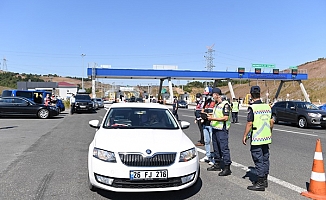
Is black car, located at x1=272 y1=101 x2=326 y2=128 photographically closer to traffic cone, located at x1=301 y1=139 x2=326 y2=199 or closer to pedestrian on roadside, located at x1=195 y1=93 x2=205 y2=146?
pedestrian on roadside, located at x1=195 y1=93 x2=205 y2=146

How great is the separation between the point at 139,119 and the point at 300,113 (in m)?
13.8

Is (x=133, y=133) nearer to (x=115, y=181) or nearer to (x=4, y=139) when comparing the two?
(x=115, y=181)

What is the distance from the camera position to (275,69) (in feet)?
180

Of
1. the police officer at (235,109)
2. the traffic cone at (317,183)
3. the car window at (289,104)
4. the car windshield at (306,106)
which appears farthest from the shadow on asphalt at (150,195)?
the car window at (289,104)

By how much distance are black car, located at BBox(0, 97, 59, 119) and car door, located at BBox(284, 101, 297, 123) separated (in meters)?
15.5

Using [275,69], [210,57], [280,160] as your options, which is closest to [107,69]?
[275,69]

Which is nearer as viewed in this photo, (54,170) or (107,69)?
(54,170)

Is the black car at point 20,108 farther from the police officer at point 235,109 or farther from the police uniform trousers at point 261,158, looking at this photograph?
the police uniform trousers at point 261,158

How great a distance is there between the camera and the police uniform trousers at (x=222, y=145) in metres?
6.20

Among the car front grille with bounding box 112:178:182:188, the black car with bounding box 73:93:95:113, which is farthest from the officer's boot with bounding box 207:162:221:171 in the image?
the black car with bounding box 73:93:95:113

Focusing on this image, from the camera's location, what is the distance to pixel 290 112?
1803 cm

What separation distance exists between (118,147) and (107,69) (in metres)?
43.8

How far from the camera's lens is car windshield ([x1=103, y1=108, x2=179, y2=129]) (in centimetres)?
599

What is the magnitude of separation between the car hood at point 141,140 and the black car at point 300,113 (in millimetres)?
13358
